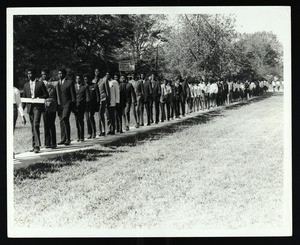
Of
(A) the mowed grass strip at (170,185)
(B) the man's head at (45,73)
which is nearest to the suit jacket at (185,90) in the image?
(A) the mowed grass strip at (170,185)

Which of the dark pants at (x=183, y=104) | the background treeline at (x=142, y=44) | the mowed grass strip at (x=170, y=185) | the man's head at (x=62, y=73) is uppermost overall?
the background treeline at (x=142, y=44)

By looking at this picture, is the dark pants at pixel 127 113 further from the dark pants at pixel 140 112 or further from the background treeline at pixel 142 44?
the background treeline at pixel 142 44

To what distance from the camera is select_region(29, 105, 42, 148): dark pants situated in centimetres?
570

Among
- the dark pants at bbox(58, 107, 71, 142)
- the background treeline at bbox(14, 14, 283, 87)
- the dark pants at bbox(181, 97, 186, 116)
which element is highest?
the background treeline at bbox(14, 14, 283, 87)

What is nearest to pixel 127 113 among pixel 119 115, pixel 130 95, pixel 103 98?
pixel 119 115

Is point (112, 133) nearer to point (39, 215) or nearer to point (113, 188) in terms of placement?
point (113, 188)

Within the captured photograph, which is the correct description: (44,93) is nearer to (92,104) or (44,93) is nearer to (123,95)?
(92,104)

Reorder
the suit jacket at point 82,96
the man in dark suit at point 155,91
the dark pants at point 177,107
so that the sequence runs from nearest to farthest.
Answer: the suit jacket at point 82,96 → the man in dark suit at point 155,91 → the dark pants at point 177,107

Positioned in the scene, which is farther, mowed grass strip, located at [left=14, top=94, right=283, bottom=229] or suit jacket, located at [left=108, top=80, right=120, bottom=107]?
suit jacket, located at [left=108, top=80, right=120, bottom=107]

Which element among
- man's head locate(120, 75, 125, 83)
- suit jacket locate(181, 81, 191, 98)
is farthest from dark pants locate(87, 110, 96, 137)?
suit jacket locate(181, 81, 191, 98)

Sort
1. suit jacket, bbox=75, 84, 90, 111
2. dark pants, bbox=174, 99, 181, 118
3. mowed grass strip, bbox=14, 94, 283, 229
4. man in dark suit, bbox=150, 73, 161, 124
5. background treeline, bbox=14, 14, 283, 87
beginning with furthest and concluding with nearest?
dark pants, bbox=174, 99, 181, 118 → man in dark suit, bbox=150, 73, 161, 124 → suit jacket, bbox=75, 84, 90, 111 → background treeline, bbox=14, 14, 283, 87 → mowed grass strip, bbox=14, 94, 283, 229

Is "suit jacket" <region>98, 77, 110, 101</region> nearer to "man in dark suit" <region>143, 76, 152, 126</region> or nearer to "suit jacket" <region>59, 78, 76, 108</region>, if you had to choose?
"suit jacket" <region>59, 78, 76, 108</region>

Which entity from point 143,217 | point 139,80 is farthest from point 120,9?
point 143,217

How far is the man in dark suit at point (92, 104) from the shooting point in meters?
5.80
